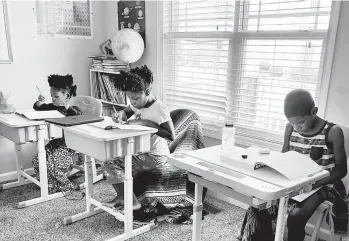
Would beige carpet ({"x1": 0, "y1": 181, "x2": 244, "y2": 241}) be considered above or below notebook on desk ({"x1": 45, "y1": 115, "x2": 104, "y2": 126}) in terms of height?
below

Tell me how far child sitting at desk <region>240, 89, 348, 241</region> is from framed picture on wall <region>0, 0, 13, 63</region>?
8.38 feet

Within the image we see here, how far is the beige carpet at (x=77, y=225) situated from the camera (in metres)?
2.24

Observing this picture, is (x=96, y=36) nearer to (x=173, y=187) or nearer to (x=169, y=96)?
(x=169, y=96)

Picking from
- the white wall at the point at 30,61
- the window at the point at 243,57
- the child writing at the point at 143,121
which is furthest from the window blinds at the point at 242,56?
the white wall at the point at 30,61

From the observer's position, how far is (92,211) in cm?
252

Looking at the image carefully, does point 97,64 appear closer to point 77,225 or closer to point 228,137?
point 77,225

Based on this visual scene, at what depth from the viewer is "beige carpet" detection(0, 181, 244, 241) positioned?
2238 mm

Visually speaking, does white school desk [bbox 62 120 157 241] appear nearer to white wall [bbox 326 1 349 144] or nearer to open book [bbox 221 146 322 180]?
open book [bbox 221 146 322 180]

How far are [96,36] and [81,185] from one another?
166 centimetres

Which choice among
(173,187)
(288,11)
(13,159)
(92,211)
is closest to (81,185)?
(92,211)

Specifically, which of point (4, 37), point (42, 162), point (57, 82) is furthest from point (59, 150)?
point (4, 37)

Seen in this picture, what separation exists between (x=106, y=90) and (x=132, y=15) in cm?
83

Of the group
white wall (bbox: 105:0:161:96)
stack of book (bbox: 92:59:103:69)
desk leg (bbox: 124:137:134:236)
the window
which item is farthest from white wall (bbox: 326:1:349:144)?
stack of book (bbox: 92:59:103:69)

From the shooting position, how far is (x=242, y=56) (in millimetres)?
2564
